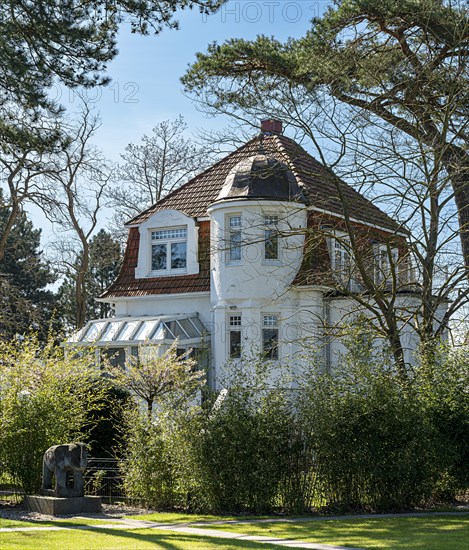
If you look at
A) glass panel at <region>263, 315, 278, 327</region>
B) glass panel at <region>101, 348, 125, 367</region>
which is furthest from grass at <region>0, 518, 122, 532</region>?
glass panel at <region>101, 348, 125, 367</region>

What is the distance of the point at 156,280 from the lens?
1153 inches

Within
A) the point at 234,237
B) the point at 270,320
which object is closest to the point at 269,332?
the point at 270,320

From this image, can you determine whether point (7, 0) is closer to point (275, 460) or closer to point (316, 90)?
point (316, 90)

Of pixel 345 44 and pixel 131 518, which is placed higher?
pixel 345 44

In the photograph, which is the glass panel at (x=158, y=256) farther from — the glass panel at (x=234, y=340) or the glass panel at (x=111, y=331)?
the glass panel at (x=234, y=340)

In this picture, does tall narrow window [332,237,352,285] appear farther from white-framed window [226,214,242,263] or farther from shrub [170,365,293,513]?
shrub [170,365,293,513]

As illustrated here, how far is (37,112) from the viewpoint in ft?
58.1

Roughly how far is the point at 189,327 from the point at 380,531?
597 inches

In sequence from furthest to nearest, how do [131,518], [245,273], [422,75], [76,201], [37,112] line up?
[76,201]
[245,273]
[422,75]
[37,112]
[131,518]

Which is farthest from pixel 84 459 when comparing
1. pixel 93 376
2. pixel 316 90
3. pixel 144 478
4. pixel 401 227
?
pixel 316 90

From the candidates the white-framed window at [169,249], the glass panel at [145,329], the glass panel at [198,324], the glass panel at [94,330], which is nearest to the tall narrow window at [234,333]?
the glass panel at [198,324]

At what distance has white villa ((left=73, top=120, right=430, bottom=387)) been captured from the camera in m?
26.2

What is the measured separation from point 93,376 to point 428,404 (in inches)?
277

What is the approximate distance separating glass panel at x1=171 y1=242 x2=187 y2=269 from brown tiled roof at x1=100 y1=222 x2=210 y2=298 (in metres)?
0.48
